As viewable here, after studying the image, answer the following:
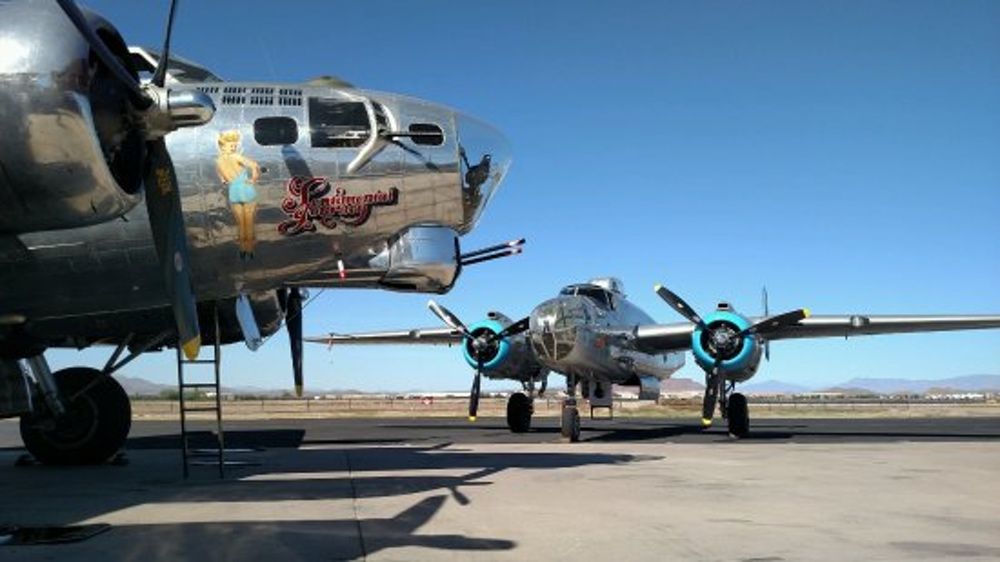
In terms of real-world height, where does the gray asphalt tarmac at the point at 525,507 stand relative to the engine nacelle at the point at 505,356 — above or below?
below

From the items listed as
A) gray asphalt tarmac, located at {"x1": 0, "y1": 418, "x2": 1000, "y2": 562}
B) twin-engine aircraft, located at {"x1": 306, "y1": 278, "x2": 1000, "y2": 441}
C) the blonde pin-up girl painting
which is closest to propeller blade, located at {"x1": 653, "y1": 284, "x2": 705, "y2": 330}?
twin-engine aircraft, located at {"x1": 306, "y1": 278, "x2": 1000, "y2": 441}

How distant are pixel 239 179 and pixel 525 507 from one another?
5.24 m

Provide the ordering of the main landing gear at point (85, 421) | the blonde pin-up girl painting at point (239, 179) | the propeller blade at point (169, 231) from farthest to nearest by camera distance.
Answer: the main landing gear at point (85, 421)
the blonde pin-up girl painting at point (239, 179)
the propeller blade at point (169, 231)

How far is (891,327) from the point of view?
84.9 ft

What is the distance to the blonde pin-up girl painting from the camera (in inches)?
416

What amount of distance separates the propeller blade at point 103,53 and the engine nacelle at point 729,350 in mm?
17638

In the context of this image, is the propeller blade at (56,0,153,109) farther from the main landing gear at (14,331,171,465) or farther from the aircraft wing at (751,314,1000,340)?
the aircraft wing at (751,314,1000,340)

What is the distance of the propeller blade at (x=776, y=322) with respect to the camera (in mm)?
22938

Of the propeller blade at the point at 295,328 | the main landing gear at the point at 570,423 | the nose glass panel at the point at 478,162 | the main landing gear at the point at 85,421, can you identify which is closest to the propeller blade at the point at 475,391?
the main landing gear at the point at 570,423

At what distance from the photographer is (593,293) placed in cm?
Answer: 2534

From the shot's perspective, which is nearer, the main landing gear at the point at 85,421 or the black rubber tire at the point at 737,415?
the main landing gear at the point at 85,421

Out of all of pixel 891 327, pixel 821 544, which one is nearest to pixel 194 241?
pixel 821 544

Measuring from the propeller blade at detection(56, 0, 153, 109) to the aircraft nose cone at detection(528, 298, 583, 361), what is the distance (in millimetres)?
15242

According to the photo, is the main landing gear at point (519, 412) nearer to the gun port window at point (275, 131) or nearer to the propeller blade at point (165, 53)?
the gun port window at point (275, 131)
